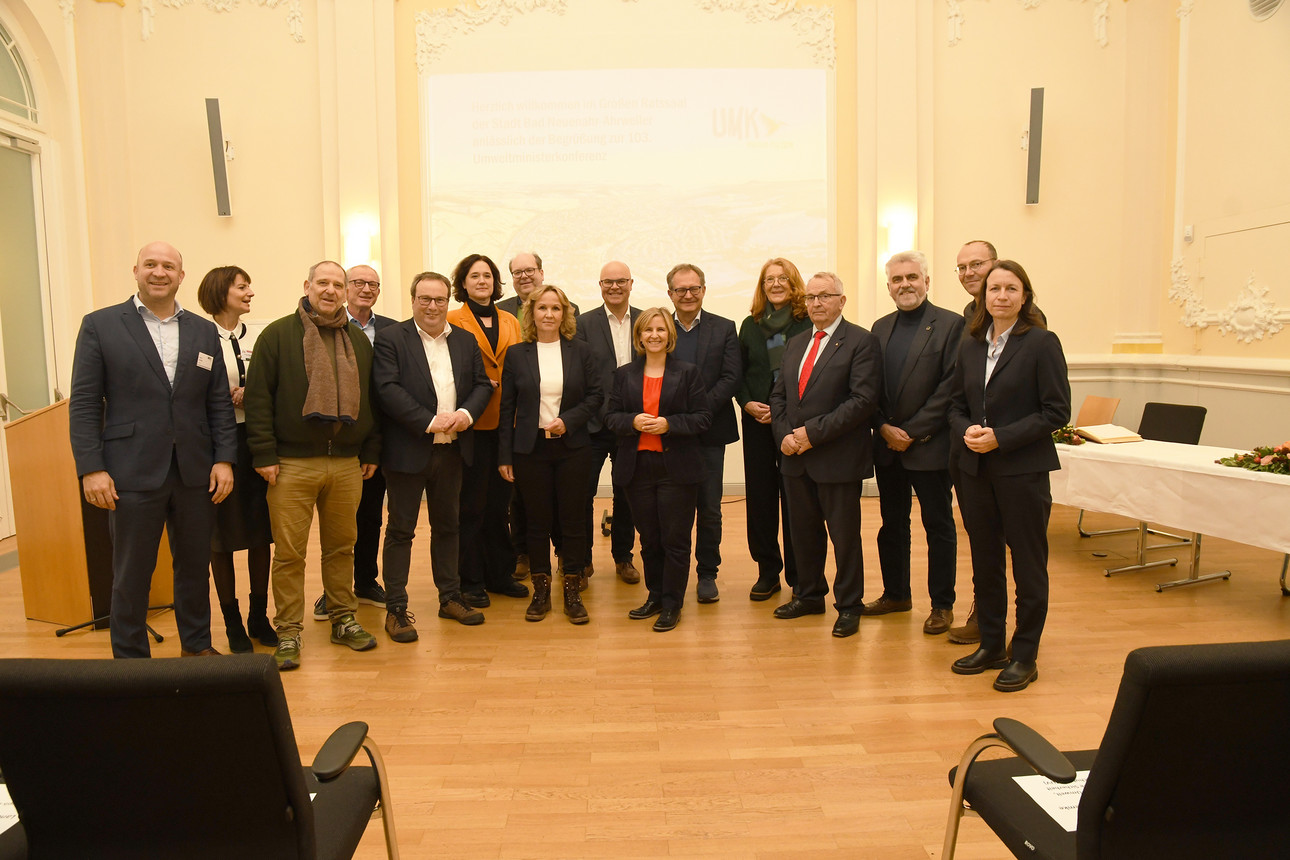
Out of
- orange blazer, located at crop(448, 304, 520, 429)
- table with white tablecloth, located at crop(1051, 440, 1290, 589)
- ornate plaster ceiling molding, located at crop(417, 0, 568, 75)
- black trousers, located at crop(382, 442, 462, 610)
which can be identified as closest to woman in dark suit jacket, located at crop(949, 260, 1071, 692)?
table with white tablecloth, located at crop(1051, 440, 1290, 589)

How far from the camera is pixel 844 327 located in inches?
152

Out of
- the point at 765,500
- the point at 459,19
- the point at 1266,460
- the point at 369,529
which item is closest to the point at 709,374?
the point at 765,500

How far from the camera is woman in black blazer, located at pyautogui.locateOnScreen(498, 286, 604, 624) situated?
397 cm

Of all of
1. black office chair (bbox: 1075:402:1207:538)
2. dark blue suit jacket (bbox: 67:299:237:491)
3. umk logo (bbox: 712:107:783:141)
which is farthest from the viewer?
umk logo (bbox: 712:107:783:141)

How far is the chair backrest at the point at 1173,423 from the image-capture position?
533cm

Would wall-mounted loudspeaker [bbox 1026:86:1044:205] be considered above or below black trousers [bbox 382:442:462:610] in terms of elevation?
above

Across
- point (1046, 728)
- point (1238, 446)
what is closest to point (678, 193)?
point (1238, 446)

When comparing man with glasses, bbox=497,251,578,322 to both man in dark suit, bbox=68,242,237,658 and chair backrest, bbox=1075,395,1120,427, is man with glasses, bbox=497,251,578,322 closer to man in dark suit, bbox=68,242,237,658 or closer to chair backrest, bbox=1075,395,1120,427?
man in dark suit, bbox=68,242,237,658

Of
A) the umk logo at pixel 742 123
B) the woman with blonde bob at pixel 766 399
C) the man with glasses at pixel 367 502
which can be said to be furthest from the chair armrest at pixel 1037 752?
the umk logo at pixel 742 123

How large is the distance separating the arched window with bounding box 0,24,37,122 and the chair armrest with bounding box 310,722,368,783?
6.58 metres

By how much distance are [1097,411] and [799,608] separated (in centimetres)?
361

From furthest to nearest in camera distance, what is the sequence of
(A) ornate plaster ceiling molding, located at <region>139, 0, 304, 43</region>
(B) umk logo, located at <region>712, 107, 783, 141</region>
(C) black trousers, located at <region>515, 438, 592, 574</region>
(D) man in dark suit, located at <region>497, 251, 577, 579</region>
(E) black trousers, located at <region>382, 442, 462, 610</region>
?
(B) umk logo, located at <region>712, 107, 783, 141</region> → (A) ornate plaster ceiling molding, located at <region>139, 0, 304, 43</region> → (D) man in dark suit, located at <region>497, 251, 577, 579</region> → (C) black trousers, located at <region>515, 438, 592, 574</region> → (E) black trousers, located at <region>382, 442, 462, 610</region>

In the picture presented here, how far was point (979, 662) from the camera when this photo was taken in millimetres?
3408

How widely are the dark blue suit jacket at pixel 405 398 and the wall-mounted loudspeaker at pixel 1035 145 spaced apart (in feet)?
18.1
